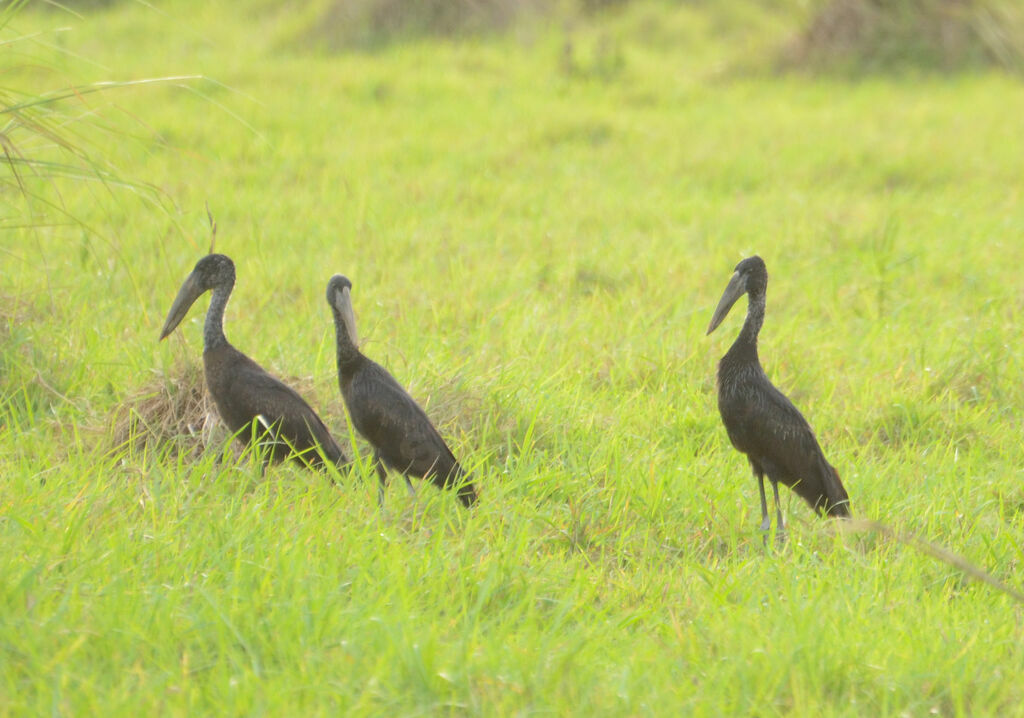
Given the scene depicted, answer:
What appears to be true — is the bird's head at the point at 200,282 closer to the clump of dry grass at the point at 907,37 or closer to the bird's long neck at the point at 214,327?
the bird's long neck at the point at 214,327

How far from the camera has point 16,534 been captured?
3.26 metres

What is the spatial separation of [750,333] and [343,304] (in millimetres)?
1371

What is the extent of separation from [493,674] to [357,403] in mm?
1339

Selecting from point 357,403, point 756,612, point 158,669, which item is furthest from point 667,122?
point 158,669

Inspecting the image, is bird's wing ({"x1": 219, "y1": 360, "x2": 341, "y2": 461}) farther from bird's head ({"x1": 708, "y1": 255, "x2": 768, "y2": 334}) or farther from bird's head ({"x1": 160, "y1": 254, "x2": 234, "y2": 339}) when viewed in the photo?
bird's head ({"x1": 708, "y1": 255, "x2": 768, "y2": 334})

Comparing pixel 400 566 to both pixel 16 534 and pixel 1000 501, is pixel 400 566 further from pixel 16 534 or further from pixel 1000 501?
pixel 1000 501

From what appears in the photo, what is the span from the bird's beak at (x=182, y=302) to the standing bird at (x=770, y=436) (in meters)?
1.91

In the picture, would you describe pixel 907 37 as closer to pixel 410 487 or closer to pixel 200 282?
pixel 200 282

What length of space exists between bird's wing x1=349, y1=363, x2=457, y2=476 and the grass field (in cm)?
13

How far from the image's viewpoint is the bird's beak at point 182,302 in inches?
173

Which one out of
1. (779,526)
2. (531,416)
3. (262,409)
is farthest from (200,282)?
(779,526)

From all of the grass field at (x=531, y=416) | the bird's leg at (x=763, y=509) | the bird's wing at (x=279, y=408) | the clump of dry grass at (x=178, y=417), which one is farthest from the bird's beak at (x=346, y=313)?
the bird's leg at (x=763, y=509)

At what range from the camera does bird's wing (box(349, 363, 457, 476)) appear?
3.95 meters

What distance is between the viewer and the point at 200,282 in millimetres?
4492
